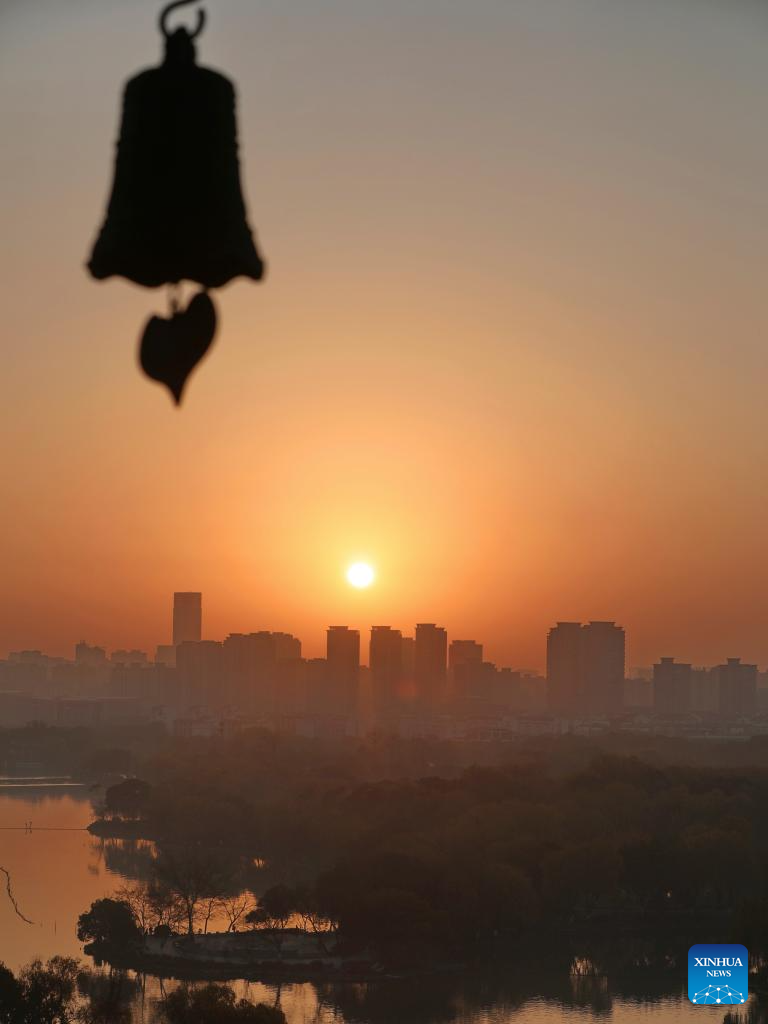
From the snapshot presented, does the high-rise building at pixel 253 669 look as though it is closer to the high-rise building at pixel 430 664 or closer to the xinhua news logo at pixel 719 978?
the high-rise building at pixel 430 664

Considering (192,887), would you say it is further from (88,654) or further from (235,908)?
(88,654)

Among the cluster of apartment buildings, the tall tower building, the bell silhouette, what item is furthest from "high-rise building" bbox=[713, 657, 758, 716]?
the bell silhouette

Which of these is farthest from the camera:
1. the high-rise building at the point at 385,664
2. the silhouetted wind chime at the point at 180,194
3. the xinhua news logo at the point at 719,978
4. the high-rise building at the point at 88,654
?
the high-rise building at the point at 88,654

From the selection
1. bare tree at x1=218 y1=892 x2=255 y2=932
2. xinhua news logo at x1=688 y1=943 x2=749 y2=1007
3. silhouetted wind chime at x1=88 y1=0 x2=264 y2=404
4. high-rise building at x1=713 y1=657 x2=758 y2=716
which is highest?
high-rise building at x1=713 y1=657 x2=758 y2=716

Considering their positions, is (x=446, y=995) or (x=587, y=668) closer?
(x=446, y=995)

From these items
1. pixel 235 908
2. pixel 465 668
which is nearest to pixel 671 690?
pixel 465 668

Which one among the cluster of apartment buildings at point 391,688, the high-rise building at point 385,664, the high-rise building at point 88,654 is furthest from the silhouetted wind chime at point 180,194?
the high-rise building at point 88,654

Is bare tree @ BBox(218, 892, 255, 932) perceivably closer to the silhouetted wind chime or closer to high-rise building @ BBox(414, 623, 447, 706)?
the silhouetted wind chime
